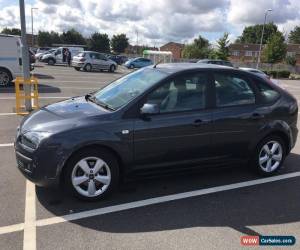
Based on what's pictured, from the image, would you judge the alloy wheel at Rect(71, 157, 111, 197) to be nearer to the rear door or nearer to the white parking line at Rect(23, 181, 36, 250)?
the white parking line at Rect(23, 181, 36, 250)

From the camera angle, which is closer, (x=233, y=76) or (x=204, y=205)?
(x=204, y=205)

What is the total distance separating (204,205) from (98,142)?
4.96 ft

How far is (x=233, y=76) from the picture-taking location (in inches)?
212

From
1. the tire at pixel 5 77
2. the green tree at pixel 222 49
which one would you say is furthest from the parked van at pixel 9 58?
the green tree at pixel 222 49

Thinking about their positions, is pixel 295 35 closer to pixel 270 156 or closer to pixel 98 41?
pixel 98 41

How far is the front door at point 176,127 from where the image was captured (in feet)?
15.3

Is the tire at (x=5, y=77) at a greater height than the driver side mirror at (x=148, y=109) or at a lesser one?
lesser

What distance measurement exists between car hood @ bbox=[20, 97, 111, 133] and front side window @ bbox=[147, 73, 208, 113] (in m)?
0.70

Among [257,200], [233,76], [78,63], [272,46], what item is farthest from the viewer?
[272,46]

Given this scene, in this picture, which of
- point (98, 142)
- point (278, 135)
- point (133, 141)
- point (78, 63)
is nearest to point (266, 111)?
point (278, 135)

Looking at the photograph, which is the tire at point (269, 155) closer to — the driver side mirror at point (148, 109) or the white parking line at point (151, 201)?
the white parking line at point (151, 201)

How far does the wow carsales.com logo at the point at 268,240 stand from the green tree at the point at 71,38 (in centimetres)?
8516

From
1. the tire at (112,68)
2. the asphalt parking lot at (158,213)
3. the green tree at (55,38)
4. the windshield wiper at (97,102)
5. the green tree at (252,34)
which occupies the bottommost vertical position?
the tire at (112,68)

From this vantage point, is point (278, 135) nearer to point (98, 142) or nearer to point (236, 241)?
point (236, 241)
